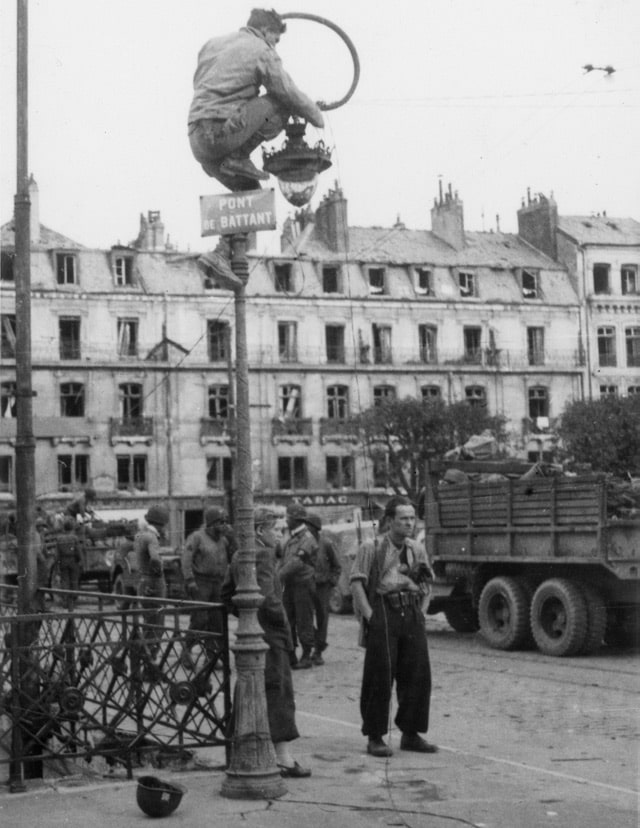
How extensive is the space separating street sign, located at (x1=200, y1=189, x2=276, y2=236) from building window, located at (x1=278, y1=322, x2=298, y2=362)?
5252 cm

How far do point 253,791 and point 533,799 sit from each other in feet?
5.14

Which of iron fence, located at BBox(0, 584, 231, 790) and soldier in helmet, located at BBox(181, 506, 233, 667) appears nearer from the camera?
iron fence, located at BBox(0, 584, 231, 790)

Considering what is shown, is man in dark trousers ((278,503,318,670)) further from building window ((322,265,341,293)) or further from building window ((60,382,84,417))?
building window ((322,265,341,293))

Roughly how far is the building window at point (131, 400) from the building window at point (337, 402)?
8.77 metres

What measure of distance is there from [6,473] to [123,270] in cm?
1029

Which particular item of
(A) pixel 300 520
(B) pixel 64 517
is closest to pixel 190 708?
(A) pixel 300 520

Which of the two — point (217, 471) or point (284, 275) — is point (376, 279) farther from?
Result: point (217, 471)

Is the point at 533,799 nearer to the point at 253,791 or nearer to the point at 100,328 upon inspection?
the point at 253,791

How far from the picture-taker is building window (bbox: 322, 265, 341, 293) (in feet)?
207

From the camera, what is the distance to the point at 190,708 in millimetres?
8406

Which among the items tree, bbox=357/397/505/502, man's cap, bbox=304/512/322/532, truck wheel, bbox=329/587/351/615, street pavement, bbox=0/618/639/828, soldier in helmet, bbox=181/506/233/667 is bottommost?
street pavement, bbox=0/618/639/828

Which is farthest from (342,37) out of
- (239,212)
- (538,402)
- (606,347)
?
(606,347)

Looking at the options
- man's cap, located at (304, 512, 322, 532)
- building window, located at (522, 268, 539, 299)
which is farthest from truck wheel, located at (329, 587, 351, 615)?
building window, located at (522, 268, 539, 299)

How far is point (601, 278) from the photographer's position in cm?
6731
